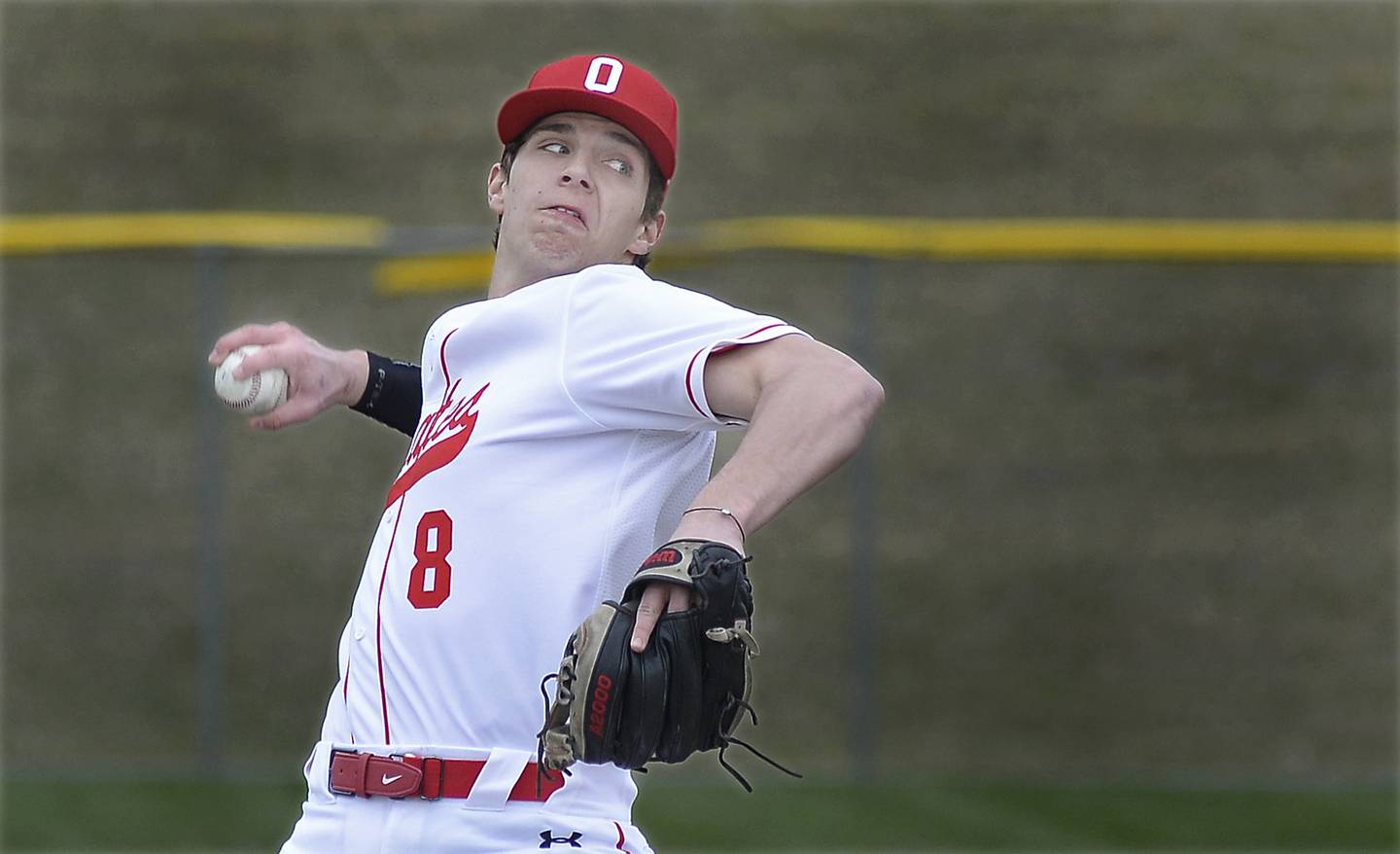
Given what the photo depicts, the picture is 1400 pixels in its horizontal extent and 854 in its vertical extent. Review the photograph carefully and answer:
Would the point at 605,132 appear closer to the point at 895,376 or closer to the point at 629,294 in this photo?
the point at 629,294

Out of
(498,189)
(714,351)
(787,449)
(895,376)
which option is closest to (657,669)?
(787,449)

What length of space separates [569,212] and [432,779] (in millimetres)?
731

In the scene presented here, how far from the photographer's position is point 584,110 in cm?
227

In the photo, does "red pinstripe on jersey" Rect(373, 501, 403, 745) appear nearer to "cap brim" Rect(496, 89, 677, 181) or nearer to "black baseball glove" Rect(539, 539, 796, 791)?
"black baseball glove" Rect(539, 539, 796, 791)

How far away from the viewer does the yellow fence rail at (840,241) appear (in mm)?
7227

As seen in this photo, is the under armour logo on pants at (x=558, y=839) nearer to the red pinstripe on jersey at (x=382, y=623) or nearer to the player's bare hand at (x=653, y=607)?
the red pinstripe on jersey at (x=382, y=623)

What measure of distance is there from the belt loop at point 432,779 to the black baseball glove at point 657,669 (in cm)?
21

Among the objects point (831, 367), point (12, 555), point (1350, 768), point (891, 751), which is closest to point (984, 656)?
point (891, 751)

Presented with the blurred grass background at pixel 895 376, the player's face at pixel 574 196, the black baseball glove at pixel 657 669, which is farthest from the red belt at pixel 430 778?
the blurred grass background at pixel 895 376

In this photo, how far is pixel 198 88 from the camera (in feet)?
29.8

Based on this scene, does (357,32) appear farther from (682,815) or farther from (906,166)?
(682,815)

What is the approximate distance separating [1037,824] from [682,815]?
1.26 metres

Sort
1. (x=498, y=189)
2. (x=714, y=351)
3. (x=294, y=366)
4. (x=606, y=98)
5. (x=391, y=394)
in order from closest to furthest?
(x=714, y=351), (x=606, y=98), (x=294, y=366), (x=498, y=189), (x=391, y=394)

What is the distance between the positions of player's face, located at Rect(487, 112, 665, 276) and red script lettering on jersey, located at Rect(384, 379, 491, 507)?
0.22 m
